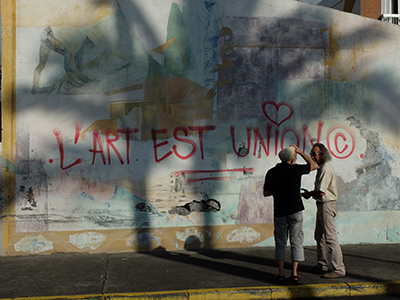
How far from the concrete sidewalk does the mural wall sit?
464mm

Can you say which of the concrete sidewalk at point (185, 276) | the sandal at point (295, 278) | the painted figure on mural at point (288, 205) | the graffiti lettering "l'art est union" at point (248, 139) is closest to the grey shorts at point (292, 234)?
the painted figure on mural at point (288, 205)

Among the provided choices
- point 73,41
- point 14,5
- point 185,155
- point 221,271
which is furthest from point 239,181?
point 14,5

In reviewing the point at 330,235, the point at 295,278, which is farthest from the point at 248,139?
the point at 295,278

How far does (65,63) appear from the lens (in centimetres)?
672

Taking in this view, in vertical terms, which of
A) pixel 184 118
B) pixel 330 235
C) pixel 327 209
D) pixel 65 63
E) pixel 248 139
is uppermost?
Answer: pixel 65 63

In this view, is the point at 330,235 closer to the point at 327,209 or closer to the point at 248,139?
the point at 327,209

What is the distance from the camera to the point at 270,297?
4.86 meters

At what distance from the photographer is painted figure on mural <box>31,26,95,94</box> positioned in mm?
6656

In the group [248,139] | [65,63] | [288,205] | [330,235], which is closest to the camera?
[288,205]

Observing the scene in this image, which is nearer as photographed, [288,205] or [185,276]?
[288,205]

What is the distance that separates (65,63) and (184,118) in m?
2.12

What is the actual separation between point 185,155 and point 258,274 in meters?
2.33

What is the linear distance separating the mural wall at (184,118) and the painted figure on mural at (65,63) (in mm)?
18

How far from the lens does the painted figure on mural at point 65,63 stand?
666cm
